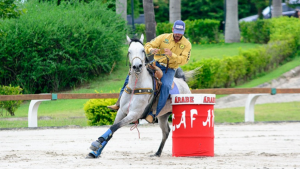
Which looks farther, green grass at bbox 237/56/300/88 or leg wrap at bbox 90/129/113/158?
green grass at bbox 237/56/300/88

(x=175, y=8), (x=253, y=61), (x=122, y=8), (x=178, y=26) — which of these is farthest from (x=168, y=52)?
(x=122, y=8)

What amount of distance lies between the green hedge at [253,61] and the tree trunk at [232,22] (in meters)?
1.97

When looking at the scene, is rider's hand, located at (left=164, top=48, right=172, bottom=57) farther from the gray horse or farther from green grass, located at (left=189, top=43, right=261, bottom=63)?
green grass, located at (left=189, top=43, right=261, bottom=63)

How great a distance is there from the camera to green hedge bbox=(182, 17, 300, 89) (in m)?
23.2

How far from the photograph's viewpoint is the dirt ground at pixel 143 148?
8016 millimetres

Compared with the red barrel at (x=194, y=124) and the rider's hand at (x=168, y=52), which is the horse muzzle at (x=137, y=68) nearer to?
the rider's hand at (x=168, y=52)

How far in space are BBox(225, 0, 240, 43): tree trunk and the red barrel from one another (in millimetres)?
24257

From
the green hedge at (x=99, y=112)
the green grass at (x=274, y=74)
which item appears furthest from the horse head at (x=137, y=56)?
the green grass at (x=274, y=74)

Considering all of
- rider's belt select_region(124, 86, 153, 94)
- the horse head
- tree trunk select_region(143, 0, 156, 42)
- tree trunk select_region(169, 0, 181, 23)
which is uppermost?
tree trunk select_region(169, 0, 181, 23)

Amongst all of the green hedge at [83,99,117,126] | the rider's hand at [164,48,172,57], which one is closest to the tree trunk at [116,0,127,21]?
the green hedge at [83,99,117,126]

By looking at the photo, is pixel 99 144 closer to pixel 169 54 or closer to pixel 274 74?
pixel 169 54

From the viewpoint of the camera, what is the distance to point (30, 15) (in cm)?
2566

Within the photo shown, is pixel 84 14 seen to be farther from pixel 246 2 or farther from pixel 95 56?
pixel 246 2

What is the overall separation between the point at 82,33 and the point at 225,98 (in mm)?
7849
